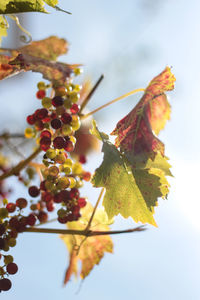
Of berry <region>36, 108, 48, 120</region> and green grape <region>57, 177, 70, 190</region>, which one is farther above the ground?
berry <region>36, 108, 48, 120</region>

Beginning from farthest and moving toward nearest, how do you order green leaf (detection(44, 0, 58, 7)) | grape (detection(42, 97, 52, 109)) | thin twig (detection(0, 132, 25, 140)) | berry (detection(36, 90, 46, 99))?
thin twig (detection(0, 132, 25, 140)) < berry (detection(36, 90, 46, 99)) < grape (detection(42, 97, 52, 109)) < green leaf (detection(44, 0, 58, 7))

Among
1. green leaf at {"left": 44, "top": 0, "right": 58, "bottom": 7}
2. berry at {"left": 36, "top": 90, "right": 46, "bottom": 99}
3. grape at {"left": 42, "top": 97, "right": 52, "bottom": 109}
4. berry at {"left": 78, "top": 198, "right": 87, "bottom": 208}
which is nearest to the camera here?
green leaf at {"left": 44, "top": 0, "right": 58, "bottom": 7}

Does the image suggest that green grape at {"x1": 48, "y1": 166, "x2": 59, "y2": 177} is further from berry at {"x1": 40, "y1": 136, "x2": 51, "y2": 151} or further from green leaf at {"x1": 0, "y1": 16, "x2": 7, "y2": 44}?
green leaf at {"x1": 0, "y1": 16, "x2": 7, "y2": 44}

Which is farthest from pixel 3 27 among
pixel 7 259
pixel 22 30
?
pixel 7 259

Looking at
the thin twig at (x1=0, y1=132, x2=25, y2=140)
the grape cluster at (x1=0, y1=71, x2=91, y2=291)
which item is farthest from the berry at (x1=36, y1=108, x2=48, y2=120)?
the thin twig at (x1=0, y1=132, x2=25, y2=140)

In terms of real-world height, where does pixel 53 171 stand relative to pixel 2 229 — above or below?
above

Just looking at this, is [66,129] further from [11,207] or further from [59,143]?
[11,207]

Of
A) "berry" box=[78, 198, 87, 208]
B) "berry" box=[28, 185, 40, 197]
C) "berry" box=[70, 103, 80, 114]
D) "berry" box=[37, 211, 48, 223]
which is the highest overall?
"berry" box=[70, 103, 80, 114]

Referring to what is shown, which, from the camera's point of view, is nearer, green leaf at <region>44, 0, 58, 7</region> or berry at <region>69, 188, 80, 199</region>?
green leaf at <region>44, 0, 58, 7</region>
